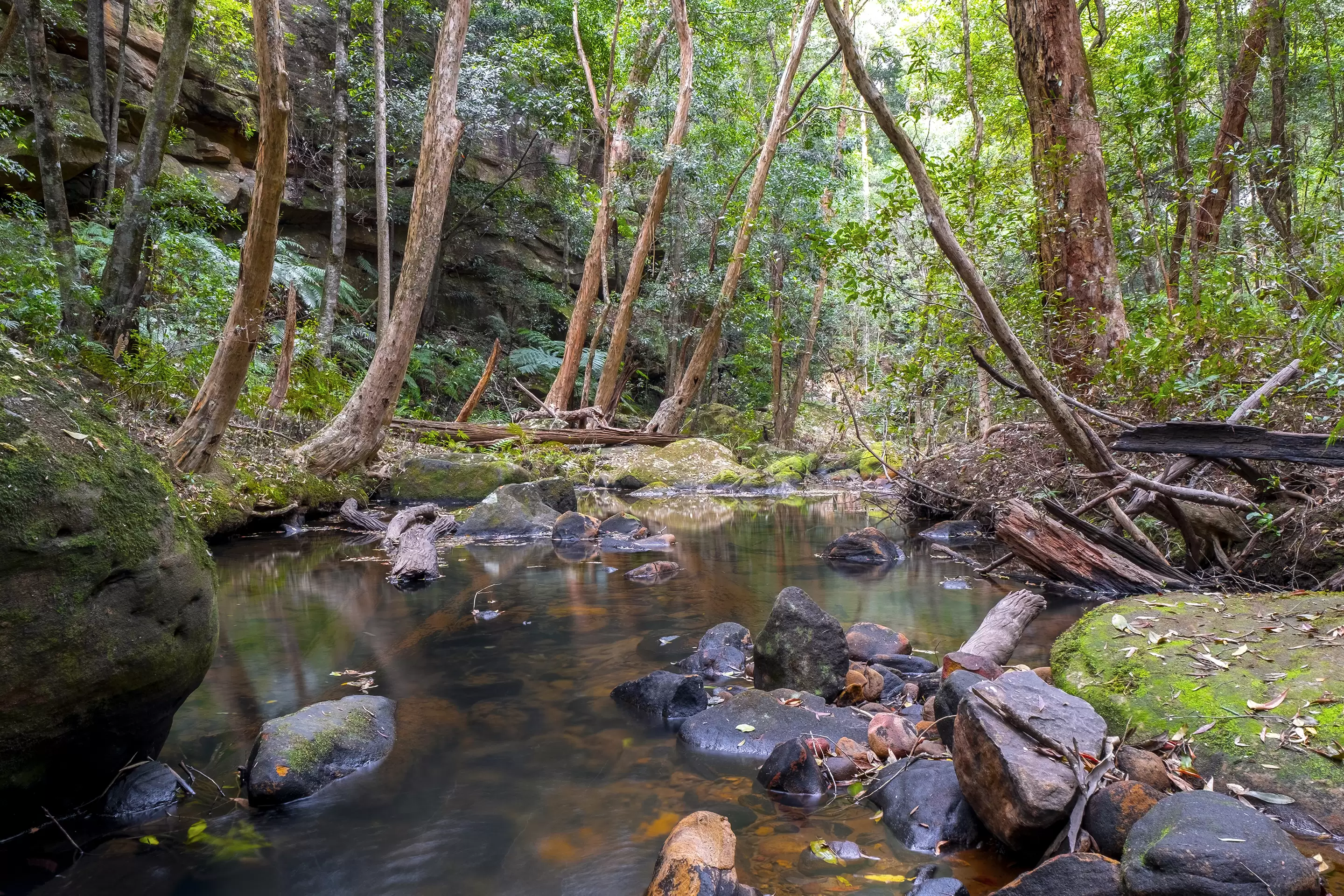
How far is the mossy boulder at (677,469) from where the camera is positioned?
52.4 ft

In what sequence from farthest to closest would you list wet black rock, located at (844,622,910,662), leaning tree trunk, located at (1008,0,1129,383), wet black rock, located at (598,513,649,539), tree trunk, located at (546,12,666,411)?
1. tree trunk, located at (546,12,666,411)
2. wet black rock, located at (598,513,649,539)
3. leaning tree trunk, located at (1008,0,1129,383)
4. wet black rock, located at (844,622,910,662)

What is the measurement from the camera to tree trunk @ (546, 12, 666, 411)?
55.2 feet

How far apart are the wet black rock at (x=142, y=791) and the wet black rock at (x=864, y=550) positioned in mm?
6446

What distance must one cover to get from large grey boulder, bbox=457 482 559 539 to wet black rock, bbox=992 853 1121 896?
835cm

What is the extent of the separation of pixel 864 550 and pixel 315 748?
247 inches

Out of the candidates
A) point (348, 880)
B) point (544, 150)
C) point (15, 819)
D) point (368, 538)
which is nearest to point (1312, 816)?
point (348, 880)

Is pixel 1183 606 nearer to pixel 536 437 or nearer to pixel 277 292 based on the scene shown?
pixel 536 437

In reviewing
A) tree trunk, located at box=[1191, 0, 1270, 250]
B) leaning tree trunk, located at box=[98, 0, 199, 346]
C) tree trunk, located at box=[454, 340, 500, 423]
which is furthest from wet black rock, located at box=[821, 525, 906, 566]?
leaning tree trunk, located at box=[98, 0, 199, 346]

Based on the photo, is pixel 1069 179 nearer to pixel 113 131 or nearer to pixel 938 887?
pixel 938 887

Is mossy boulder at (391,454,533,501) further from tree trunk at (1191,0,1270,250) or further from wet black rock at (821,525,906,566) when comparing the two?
tree trunk at (1191,0,1270,250)

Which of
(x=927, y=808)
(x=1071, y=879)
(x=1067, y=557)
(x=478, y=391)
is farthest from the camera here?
(x=478, y=391)

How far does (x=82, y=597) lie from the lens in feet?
7.72

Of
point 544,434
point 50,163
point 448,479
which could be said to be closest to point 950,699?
point 448,479

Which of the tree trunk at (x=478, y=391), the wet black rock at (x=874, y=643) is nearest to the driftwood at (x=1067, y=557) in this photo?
the wet black rock at (x=874, y=643)
